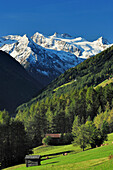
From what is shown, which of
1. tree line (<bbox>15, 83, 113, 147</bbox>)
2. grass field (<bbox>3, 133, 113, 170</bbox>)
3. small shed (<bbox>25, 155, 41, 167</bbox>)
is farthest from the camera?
tree line (<bbox>15, 83, 113, 147</bbox>)

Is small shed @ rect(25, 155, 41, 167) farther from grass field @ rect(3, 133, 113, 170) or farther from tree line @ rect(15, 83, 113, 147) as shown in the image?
tree line @ rect(15, 83, 113, 147)

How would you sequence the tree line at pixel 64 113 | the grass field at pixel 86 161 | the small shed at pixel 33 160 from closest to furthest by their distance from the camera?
the grass field at pixel 86 161 → the small shed at pixel 33 160 → the tree line at pixel 64 113

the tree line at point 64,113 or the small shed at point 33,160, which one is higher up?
the tree line at point 64,113

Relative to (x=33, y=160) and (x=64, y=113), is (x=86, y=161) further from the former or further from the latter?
(x=64, y=113)

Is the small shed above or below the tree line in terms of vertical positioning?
below

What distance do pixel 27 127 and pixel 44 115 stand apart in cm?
1916

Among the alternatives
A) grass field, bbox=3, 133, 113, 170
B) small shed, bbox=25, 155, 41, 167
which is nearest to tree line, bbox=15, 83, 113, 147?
small shed, bbox=25, 155, 41, 167

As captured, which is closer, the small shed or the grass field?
the grass field

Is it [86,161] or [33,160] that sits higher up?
[86,161]

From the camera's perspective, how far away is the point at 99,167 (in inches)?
1400

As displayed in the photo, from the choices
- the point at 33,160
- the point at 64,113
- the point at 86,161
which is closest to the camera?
the point at 86,161

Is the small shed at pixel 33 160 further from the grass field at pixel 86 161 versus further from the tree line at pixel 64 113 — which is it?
the tree line at pixel 64 113

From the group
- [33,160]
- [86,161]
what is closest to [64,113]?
[33,160]

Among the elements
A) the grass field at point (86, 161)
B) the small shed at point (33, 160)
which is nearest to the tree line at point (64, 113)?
the small shed at point (33, 160)
